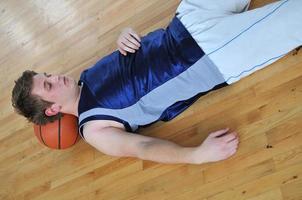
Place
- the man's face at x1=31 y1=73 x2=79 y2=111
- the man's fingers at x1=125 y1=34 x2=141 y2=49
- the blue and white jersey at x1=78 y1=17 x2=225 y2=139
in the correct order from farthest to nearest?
the man's face at x1=31 y1=73 x2=79 y2=111 < the man's fingers at x1=125 y1=34 x2=141 y2=49 < the blue and white jersey at x1=78 y1=17 x2=225 y2=139

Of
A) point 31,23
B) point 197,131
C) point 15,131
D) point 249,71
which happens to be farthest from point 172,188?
point 31,23

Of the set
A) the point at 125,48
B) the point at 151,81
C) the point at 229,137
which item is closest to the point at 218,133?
the point at 229,137

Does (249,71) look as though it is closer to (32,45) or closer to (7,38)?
(32,45)

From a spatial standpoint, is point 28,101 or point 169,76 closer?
point 169,76

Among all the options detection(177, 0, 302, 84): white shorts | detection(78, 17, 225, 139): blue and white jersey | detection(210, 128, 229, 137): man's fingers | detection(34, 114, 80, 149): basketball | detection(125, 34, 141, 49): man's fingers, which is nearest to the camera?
detection(177, 0, 302, 84): white shorts

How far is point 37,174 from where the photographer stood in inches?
93.9

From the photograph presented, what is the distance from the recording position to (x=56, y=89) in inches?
81.4

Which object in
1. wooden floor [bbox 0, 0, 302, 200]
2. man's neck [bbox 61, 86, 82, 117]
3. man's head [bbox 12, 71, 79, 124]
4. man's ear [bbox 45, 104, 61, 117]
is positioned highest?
man's head [bbox 12, 71, 79, 124]

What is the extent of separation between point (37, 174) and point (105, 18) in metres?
1.12

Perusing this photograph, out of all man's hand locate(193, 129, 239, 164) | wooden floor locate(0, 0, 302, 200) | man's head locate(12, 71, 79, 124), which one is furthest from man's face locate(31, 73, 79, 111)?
man's hand locate(193, 129, 239, 164)

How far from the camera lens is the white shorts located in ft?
5.14

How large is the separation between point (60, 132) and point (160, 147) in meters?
0.67

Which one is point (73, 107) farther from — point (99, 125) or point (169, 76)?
point (169, 76)

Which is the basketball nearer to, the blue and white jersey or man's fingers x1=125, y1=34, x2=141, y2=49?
the blue and white jersey
